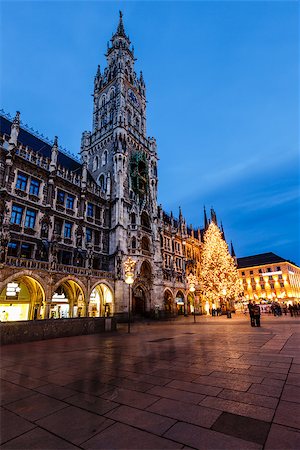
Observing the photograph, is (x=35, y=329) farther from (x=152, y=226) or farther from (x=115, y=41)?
(x=115, y=41)

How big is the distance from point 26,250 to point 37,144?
51.7ft

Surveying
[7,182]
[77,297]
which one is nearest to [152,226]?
[77,297]

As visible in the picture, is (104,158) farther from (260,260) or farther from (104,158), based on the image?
(260,260)

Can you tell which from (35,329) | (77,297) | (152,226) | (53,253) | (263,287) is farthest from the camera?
(263,287)

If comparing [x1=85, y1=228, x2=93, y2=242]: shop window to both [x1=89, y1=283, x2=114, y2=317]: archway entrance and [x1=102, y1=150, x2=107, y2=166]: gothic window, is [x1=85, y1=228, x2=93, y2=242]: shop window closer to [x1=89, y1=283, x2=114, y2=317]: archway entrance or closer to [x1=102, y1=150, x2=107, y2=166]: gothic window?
[x1=89, y1=283, x2=114, y2=317]: archway entrance

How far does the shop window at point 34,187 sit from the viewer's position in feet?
86.8

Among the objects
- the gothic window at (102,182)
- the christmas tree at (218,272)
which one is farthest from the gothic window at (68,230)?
the christmas tree at (218,272)

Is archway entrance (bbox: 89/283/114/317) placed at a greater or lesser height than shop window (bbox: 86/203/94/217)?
lesser

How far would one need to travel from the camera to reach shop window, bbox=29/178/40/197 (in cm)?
2647

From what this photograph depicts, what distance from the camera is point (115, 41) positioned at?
170ft

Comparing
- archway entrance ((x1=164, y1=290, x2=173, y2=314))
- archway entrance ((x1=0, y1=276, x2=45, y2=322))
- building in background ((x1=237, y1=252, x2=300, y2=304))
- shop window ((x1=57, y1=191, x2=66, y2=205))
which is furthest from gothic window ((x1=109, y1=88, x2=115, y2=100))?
building in background ((x1=237, y1=252, x2=300, y2=304))

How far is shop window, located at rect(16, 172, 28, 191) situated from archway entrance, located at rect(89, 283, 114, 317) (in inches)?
566

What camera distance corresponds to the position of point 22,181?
25.8 meters

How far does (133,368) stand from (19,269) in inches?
727
